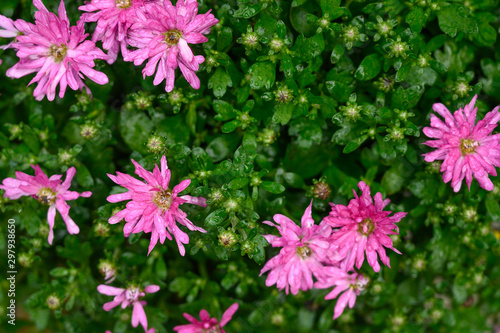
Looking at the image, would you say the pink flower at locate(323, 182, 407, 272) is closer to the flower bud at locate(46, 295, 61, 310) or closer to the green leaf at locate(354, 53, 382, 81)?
the green leaf at locate(354, 53, 382, 81)

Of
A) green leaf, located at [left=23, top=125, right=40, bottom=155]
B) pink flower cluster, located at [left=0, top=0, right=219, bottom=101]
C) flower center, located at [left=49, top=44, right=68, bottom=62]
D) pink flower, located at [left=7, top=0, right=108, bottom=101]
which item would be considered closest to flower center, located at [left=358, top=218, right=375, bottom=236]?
pink flower cluster, located at [left=0, top=0, right=219, bottom=101]

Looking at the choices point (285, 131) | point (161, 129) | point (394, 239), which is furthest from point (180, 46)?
point (394, 239)

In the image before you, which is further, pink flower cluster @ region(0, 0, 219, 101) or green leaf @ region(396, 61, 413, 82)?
green leaf @ region(396, 61, 413, 82)

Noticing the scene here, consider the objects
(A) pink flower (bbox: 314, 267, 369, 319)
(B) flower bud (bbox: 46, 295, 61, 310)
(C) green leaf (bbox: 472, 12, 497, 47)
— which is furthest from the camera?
(B) flower bud (bbox: 46, 295, 61, 310)

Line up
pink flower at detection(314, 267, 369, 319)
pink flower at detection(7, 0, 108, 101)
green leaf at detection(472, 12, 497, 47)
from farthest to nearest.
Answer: green leaf at detection(472, 12, 497, 47), pink flower at detection(314, 267, 369, 319), pink flower at detection(7, 0, 108, 101)

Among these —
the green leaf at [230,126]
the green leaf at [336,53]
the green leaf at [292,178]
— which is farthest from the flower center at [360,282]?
the green leaf at [336,53]

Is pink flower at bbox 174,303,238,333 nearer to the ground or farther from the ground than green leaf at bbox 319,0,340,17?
nearer to the ground
